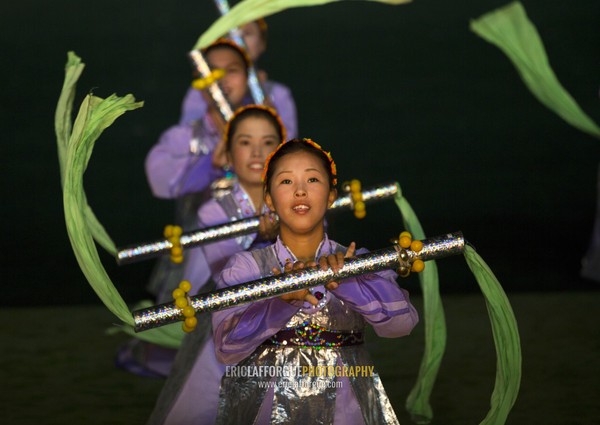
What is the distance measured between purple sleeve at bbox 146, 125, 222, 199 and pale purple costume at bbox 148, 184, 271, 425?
876mm

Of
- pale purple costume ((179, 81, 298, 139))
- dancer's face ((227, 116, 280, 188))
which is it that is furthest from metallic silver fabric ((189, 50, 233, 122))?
pale purple costume ((179, 81, 298, 139))

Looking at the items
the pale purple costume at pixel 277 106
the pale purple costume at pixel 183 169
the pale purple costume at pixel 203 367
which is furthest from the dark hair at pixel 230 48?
the pale purple costume at pixel 203 367

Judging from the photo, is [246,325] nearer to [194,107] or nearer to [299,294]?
[299,294]

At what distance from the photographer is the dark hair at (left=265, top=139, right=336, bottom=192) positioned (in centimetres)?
248

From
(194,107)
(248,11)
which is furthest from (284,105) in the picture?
(248,11)

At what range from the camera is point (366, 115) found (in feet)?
25.2

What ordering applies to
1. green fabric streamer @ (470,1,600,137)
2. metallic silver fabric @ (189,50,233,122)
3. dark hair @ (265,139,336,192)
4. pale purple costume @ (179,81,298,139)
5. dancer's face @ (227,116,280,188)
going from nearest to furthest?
dark hair @ (265,139,336,192) < green fabric streamer @ (470,1,600,137) < dancer's face @ (227,116,280,188) < metallic silver fabric @ (189,50,233,122) < pale purple costume @ (179,81,298,139)

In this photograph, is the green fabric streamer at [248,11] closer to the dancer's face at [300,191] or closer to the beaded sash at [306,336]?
the dancer's face at [300,191]

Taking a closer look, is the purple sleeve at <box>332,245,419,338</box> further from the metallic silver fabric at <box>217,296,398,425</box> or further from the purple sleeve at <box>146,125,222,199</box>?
the purple sleeve at <box>146,125,222,199</box>

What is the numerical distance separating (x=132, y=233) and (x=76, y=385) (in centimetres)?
214

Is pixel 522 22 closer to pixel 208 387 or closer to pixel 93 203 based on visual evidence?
pixel 208 387

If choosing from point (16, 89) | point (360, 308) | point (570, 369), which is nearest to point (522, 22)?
point (360, 308)

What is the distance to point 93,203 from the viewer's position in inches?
252

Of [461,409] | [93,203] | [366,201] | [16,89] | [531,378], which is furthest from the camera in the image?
[16,89]
